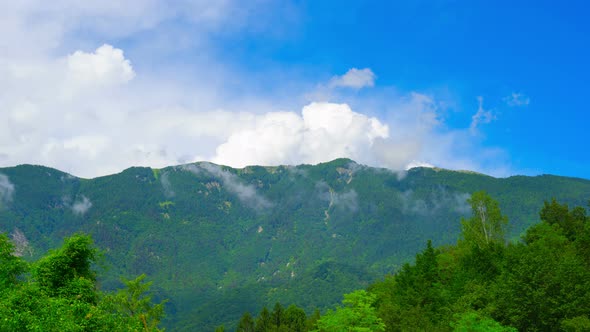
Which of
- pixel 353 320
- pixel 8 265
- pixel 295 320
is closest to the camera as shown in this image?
pixel 8 265

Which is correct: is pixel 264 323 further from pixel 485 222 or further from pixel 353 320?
pixel 353 320

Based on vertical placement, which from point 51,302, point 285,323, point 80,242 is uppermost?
point 80,242

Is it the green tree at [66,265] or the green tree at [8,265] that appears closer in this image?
the green tree at [8,265]

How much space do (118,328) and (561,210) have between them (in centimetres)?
9664

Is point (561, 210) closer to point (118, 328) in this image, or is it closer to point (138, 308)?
point (138, 308)

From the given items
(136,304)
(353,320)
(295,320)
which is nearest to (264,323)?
(295,320)

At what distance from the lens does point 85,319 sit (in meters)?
32.1

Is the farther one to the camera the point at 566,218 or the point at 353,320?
the point at 566,218

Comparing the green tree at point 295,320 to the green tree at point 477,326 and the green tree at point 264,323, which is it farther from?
the green tree at point 477,326

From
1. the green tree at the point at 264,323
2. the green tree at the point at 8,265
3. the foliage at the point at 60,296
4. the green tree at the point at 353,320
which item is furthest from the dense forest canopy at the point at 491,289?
the green tree at the point at 264,323

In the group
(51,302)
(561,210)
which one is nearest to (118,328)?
(51,302)

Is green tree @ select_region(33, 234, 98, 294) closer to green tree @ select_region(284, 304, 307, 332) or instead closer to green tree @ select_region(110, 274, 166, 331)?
green tree @ select_region(110, 274, 166, 331)

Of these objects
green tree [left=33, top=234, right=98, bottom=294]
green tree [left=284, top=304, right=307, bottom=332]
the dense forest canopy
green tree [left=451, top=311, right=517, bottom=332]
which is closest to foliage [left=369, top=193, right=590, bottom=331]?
green tree [left=451, top=311, right=517, bottom=332]

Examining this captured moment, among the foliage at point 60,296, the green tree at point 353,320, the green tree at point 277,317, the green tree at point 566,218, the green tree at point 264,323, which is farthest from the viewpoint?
the green tree at point 277,317
